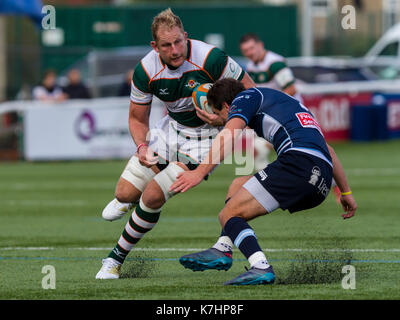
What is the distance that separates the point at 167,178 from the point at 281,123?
1.15 meters

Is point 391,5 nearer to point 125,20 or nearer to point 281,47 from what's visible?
point 281,47

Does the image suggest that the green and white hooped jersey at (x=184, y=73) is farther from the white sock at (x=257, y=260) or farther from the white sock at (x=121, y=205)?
the white sock at (x=257, y=260)

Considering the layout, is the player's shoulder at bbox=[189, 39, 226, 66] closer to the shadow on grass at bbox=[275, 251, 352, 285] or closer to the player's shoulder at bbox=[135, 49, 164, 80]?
the player's shoulder at bbox=[135, 49, 164, 80]

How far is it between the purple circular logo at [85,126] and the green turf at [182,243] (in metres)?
3.28

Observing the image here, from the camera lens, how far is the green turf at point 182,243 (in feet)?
22.7

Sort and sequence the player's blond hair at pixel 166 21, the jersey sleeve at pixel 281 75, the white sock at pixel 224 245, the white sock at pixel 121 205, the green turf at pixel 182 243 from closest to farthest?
the green turf at pixel 182 243
the white sock at pixel 224 245
the player's blond hair at pixel 166 21
the white sock at pixel 121 205
the jersey sleeve at pixel 281 75

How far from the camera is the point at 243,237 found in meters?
6.86

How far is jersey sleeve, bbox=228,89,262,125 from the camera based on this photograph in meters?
6.84

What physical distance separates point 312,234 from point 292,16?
27.4 m

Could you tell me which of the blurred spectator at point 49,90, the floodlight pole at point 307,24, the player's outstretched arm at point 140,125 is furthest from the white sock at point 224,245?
the floodlight pole at point 307,24

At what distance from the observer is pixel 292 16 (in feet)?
123

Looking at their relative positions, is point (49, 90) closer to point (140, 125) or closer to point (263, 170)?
point (140, 125)
